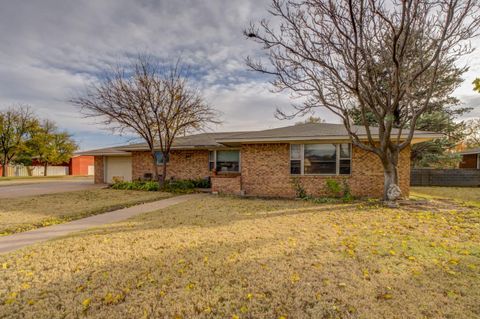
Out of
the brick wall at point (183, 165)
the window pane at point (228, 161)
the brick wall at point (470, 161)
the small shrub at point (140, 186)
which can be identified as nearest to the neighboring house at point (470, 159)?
the brick wall at point (470, 161)

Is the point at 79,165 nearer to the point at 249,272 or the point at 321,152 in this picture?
the point at 321,152

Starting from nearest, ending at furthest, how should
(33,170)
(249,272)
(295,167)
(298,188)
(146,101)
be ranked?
(249,272), (298,188), (295,167), (146,101), (33,170)

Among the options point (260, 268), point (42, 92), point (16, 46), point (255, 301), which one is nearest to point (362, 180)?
point (260, 268)

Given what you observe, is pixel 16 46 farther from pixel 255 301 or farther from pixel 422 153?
pixel 422 153

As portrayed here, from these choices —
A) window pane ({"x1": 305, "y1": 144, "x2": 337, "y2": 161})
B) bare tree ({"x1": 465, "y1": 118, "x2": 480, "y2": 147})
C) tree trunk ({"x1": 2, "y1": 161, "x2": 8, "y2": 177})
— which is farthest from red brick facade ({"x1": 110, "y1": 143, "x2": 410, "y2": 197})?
tree trunk ({"x1": 2, "y1": 161, "x2": 8, "y2": 177})

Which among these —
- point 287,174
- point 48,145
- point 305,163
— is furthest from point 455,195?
point 48,145

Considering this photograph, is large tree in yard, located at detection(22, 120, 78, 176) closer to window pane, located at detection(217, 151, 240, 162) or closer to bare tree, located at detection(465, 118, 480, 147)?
window pane, located at detection(217, 151, 240, 162)

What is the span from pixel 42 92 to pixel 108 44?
290 inches

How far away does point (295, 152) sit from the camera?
441 inches

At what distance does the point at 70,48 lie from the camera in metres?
10.4

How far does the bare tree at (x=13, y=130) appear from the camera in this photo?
92.3 ft

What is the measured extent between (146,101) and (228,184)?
652 centimetres

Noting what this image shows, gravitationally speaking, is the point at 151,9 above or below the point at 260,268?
above

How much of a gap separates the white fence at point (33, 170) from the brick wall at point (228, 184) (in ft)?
109
